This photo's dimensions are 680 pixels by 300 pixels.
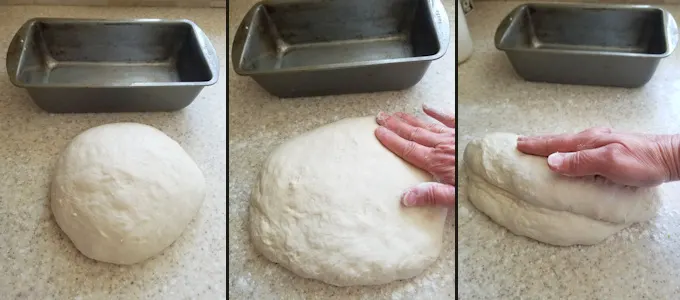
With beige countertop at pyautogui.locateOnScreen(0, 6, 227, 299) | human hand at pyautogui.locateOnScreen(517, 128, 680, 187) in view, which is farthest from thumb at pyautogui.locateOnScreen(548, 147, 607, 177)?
beige countertop at pyautogui.locateOnScreen(0, 6, 227, 299)

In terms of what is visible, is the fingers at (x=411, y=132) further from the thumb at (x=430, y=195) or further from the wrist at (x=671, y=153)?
the wrist at (x=671, y=153)

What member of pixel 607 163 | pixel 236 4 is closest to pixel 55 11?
pixel 236 4

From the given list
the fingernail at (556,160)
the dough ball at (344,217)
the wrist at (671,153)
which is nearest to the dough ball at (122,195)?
the dough ball at (344,217)

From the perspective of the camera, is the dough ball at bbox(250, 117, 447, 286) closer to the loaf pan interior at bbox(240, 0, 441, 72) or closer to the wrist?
the loaf pan interior at bbox(240, 0, 441, 72)

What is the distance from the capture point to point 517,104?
1117 mm

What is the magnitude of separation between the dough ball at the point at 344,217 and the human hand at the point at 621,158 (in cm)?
24

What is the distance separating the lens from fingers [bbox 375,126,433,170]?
1.00 m

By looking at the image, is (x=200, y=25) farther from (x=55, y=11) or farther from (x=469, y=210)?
(x=469, y=210)

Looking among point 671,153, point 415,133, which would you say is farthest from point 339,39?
point 671,153

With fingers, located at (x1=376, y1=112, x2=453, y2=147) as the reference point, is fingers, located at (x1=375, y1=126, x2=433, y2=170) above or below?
below

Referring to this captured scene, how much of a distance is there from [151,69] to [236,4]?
0.85 ft

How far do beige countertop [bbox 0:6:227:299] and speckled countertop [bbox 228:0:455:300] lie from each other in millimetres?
91

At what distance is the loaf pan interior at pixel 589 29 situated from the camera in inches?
45.1

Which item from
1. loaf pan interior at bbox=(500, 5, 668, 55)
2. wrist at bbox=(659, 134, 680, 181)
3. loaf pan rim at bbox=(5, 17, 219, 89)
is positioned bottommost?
loaf pan rim at bbox=(5, 17, 219, 89)
